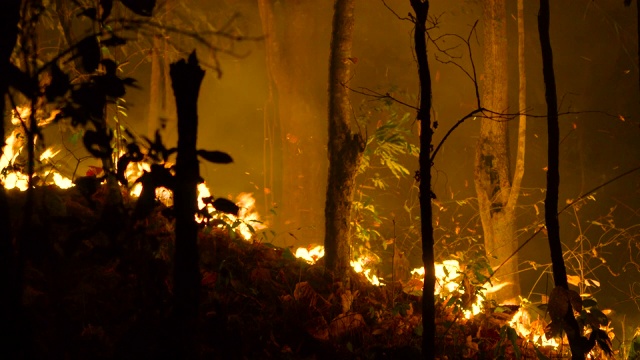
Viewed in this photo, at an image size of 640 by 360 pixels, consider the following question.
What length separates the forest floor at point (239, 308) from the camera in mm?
4309

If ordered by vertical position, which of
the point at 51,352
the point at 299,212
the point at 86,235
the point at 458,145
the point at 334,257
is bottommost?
the point at 51,352

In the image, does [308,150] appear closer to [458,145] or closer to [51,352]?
[458,145]

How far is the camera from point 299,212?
1165 centimetres

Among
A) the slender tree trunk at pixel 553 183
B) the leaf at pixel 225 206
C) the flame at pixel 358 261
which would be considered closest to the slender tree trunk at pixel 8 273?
the leaf at pixel 225 206

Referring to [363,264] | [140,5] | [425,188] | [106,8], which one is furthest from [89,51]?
[363,264]

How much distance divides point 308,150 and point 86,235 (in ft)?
30.9

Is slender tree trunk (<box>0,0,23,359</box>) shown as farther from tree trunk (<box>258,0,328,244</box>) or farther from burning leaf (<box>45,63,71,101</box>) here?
tree trunk (<box>258,0,328,244</box>)

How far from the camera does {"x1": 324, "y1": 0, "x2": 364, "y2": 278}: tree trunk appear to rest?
6543mm

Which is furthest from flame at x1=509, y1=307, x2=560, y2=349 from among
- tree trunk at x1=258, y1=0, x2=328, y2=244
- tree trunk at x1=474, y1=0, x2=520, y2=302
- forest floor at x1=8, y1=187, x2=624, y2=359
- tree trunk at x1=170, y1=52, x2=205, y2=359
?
tree trunk at x1=170, y1=52, x2=205, y2=359

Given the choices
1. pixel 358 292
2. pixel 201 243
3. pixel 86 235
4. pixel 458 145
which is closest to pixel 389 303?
pixel 358 292

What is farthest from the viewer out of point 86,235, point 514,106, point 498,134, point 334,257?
point 514,106

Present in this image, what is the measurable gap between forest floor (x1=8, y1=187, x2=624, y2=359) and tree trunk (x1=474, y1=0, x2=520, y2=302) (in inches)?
103

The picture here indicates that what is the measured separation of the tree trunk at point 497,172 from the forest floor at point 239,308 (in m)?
2.61

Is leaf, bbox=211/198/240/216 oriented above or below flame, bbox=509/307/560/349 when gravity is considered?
above
